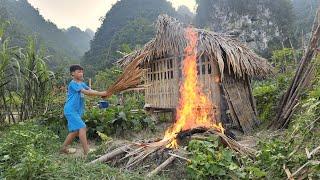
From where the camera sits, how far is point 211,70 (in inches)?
350

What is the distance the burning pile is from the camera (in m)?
4.81

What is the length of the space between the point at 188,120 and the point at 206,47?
87.1 inches

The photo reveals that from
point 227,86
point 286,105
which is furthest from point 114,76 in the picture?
point 286,105

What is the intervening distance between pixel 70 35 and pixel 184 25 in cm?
5282

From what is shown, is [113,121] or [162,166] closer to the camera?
[162,166]

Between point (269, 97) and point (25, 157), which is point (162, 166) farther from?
point (269, 97)

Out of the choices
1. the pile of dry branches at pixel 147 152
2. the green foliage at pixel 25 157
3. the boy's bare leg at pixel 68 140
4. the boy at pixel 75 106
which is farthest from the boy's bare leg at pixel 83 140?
the pile of dry branches at pixel 147 152

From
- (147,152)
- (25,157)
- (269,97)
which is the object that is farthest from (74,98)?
(269,97)

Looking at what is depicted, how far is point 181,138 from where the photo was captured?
211 inches

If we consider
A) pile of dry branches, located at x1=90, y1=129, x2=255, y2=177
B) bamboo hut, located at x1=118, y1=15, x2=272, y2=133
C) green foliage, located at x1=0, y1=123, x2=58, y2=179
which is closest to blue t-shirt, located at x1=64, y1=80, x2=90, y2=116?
green foliage, located at x1=0, y1=123, x2=58, y2=179

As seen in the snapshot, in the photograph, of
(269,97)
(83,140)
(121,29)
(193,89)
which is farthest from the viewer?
(121,29)

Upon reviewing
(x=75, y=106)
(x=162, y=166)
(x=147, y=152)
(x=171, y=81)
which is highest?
(x=171, y=81)

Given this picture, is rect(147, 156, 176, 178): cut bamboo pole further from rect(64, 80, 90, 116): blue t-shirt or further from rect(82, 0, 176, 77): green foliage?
rect(82, 0, 176, 77): green foliage

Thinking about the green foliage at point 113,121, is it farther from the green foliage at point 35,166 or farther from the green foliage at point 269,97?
the green foliage at point 269,97
